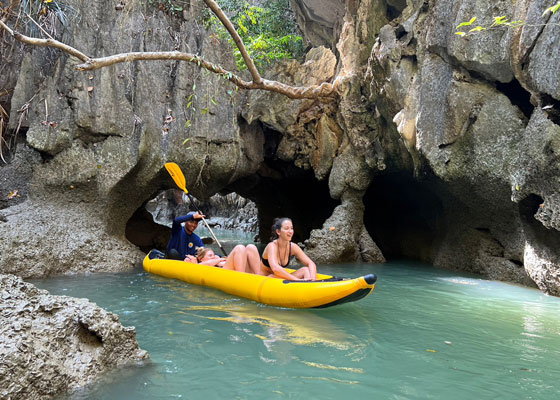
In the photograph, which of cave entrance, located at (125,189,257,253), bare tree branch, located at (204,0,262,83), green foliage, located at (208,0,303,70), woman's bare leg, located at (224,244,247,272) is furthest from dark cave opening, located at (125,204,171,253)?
woman's bare leg, located at (224,244,247,272)

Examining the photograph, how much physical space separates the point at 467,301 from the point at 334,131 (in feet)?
19.7

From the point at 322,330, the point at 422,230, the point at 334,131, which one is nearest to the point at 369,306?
the point at 322,330

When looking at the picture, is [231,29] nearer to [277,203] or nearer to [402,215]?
[402,215]

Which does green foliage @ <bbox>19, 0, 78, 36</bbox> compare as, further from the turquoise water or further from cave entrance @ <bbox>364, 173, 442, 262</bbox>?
cave entrance @ <bbox>364, 173, 442, 262</bbox>

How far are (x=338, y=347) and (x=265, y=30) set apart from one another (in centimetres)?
1126

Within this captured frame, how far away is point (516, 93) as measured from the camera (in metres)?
6.88

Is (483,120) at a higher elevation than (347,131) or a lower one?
lower

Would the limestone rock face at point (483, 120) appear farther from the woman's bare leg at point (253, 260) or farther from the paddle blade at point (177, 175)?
the paddle blade at point (177, 175)

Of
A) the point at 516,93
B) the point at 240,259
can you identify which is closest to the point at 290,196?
the point at 516,93

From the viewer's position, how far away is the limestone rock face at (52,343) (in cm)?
213

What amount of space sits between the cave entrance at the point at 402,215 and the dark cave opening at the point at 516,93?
3.50 metres

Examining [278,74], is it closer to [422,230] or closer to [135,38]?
[135,38]

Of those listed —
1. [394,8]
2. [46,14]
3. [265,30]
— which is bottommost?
[46,14]

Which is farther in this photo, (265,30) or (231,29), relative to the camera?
(265,30)
